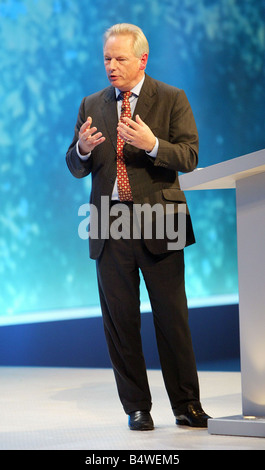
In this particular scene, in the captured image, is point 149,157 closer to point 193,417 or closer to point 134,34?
point 134,34

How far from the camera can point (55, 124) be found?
5.75m

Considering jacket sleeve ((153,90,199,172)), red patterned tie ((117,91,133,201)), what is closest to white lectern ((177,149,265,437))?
jacket sleeve ((153,90,199,172))

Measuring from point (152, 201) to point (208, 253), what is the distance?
12.2 feet

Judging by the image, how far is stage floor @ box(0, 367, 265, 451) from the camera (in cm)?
231

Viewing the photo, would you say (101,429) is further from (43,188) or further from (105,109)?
(43,188)

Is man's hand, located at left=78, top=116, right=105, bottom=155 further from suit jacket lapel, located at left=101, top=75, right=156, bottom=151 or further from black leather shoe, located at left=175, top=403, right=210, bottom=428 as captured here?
black leather shoe, located at left=175, top=403, right=210, bottom=428

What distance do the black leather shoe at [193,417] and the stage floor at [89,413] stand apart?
0.04 m

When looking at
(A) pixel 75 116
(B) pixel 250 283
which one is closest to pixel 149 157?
(B) pixel 250 283

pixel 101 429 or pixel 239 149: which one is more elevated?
pixel 239 149

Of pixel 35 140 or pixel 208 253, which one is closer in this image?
pixel 35 140

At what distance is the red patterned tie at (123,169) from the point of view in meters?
2.61

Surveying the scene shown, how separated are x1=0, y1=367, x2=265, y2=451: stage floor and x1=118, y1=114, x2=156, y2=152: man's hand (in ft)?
3.01

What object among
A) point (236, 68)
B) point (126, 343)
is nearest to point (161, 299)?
point (126, 343)

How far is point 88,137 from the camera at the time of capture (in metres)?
2.53
